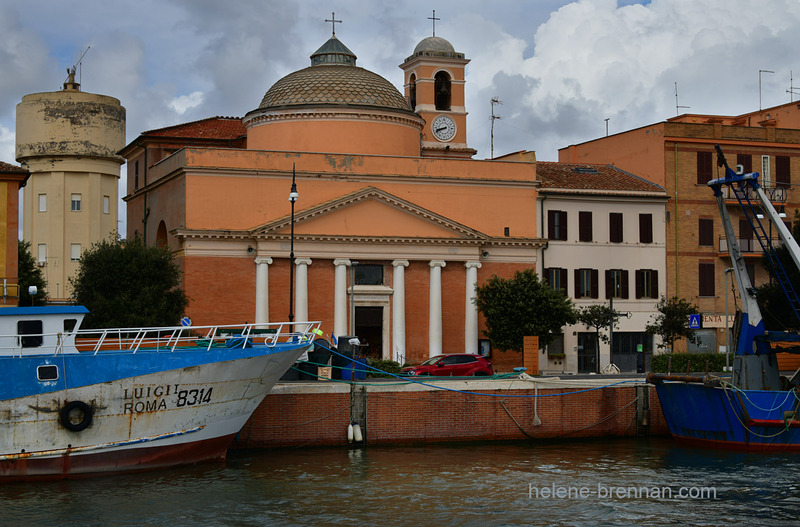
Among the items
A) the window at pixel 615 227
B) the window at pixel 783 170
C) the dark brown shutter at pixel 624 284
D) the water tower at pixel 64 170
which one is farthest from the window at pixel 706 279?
the water tower at pixel 64 170

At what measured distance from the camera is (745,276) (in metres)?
36.2

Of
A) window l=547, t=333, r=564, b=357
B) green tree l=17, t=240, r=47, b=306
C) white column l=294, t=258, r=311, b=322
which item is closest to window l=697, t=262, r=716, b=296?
window l=547, t=333, r=564, b=357

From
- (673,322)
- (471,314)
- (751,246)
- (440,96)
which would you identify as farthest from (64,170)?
(751,246)

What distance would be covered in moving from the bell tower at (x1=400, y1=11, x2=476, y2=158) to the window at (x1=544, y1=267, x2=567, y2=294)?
12566mm

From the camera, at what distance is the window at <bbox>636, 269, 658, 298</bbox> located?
58062mm

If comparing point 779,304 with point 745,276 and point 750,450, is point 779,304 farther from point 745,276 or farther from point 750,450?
point 750,450

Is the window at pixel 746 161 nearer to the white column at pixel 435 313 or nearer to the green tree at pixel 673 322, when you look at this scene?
the green tree at pixel 673 322

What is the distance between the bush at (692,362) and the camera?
4631 cm

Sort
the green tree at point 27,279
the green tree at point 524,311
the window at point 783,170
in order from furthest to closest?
the green tree at point 27,279
the window at point 783,170
the green tree at point 524,311

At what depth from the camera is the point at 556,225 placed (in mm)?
57531

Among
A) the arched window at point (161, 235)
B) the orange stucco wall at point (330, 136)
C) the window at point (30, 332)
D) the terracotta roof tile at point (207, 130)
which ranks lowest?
the window at point (30, 332)

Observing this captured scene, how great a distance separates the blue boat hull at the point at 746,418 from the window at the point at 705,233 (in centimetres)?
2666

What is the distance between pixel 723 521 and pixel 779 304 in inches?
1003

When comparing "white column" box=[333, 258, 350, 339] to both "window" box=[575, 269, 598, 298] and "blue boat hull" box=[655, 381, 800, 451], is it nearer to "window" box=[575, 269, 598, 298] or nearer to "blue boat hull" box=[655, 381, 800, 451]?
"window" box=[575, 269, 598, 298]
